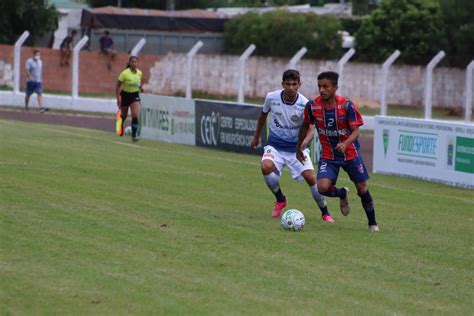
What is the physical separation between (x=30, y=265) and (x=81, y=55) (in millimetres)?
32121

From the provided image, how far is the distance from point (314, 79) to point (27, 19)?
13618 mm

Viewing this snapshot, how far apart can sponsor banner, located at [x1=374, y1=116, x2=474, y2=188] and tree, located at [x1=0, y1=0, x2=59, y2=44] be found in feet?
90.7

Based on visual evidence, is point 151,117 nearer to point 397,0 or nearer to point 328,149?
point 328,149

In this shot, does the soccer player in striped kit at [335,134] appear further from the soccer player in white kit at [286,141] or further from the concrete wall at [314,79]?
the concrete wall at [314,79]

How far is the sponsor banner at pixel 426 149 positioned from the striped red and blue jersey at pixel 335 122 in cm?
719

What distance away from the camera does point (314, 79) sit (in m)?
41.0

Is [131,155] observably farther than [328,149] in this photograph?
Yes

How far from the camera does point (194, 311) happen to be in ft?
25.9

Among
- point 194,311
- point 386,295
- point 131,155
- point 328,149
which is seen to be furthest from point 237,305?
point 131,155

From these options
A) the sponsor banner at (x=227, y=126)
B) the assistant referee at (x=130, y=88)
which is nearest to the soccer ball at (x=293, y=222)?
the sponsor banner at (x=227, y=126)

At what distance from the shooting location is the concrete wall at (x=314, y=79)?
40.7 meters

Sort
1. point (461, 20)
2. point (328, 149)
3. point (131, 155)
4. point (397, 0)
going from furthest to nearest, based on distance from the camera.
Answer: point (397, 0) → point (461, 20) → point (131, 155) → point (328, 149)

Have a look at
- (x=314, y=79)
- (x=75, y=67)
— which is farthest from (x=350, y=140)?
(x=314, y=79)

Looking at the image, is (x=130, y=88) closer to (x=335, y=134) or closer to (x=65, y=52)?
(x=335, y=134)
